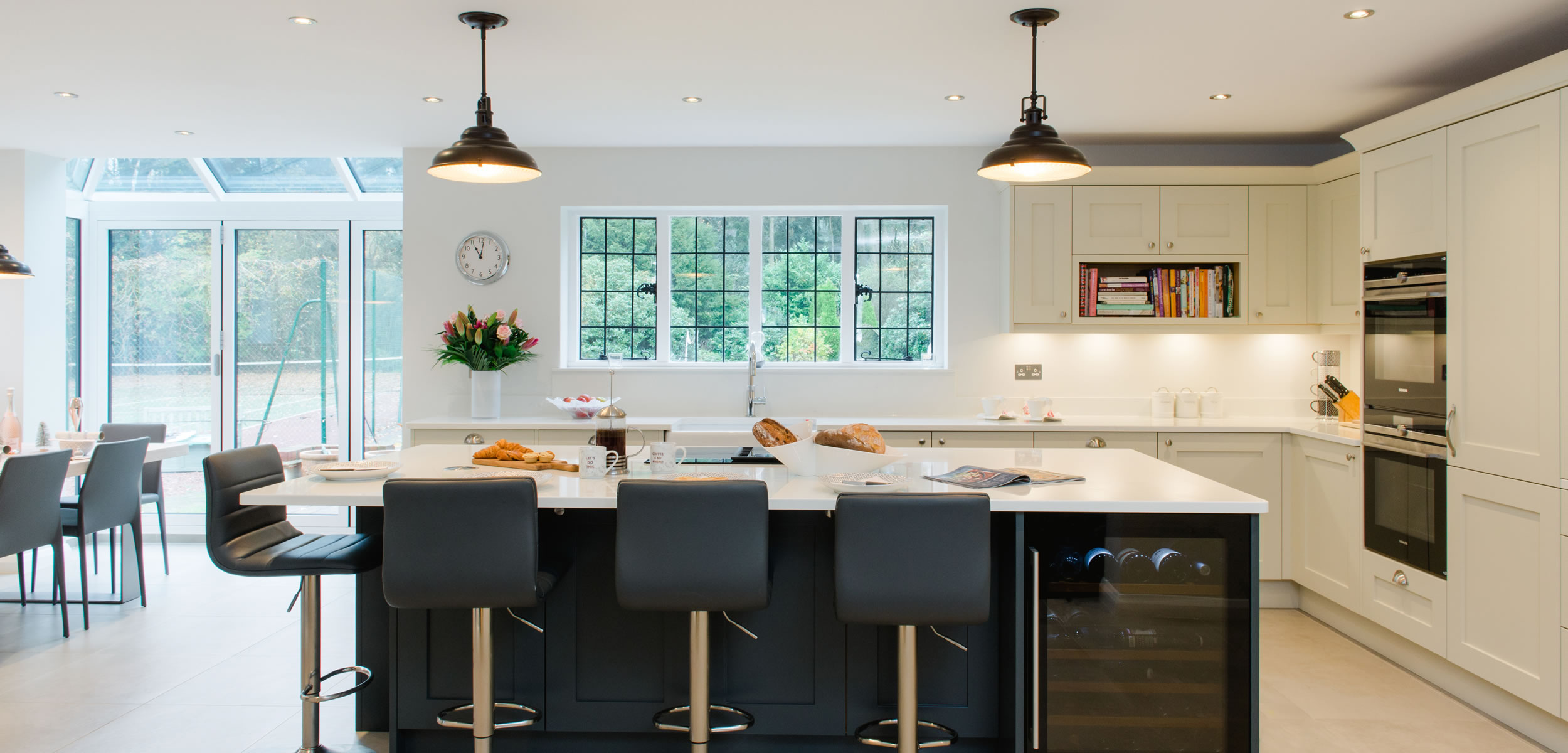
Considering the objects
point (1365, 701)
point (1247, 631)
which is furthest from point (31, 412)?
point (1365, 701)

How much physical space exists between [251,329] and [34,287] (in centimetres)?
113

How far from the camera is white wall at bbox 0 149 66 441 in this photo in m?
5.09

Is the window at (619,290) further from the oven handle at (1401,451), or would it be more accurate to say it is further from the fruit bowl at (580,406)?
the oven handle at (1401,451)

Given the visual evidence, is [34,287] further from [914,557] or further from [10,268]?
[914,557]

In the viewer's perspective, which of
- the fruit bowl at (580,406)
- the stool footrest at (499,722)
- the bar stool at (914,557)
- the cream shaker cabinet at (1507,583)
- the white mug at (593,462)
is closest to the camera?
the bar stool at (914,557)

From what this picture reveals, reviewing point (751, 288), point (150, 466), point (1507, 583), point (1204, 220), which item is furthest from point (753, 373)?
point (1507, 583)

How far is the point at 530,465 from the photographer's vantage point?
2.78m

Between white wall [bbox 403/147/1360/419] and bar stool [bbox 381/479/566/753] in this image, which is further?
white wall [bbox 403/147/1360/419]

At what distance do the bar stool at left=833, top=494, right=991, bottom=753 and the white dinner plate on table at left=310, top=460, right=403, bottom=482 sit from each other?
1.40 metres

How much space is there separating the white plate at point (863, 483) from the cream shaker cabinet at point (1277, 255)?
307 centimetres

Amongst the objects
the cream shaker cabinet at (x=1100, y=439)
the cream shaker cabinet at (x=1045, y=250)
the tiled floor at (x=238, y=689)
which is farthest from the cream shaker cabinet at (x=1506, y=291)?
the cream shaker cabinet at (x=1045, y=250)

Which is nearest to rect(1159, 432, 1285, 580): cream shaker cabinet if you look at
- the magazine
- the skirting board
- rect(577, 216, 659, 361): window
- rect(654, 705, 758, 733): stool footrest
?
the skirting board

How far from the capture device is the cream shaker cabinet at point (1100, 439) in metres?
4.40

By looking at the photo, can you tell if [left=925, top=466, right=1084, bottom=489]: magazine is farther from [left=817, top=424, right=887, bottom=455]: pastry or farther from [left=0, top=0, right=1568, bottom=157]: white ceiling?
[left=0, top=0, right=1568, bottom=157]: white ceiling
